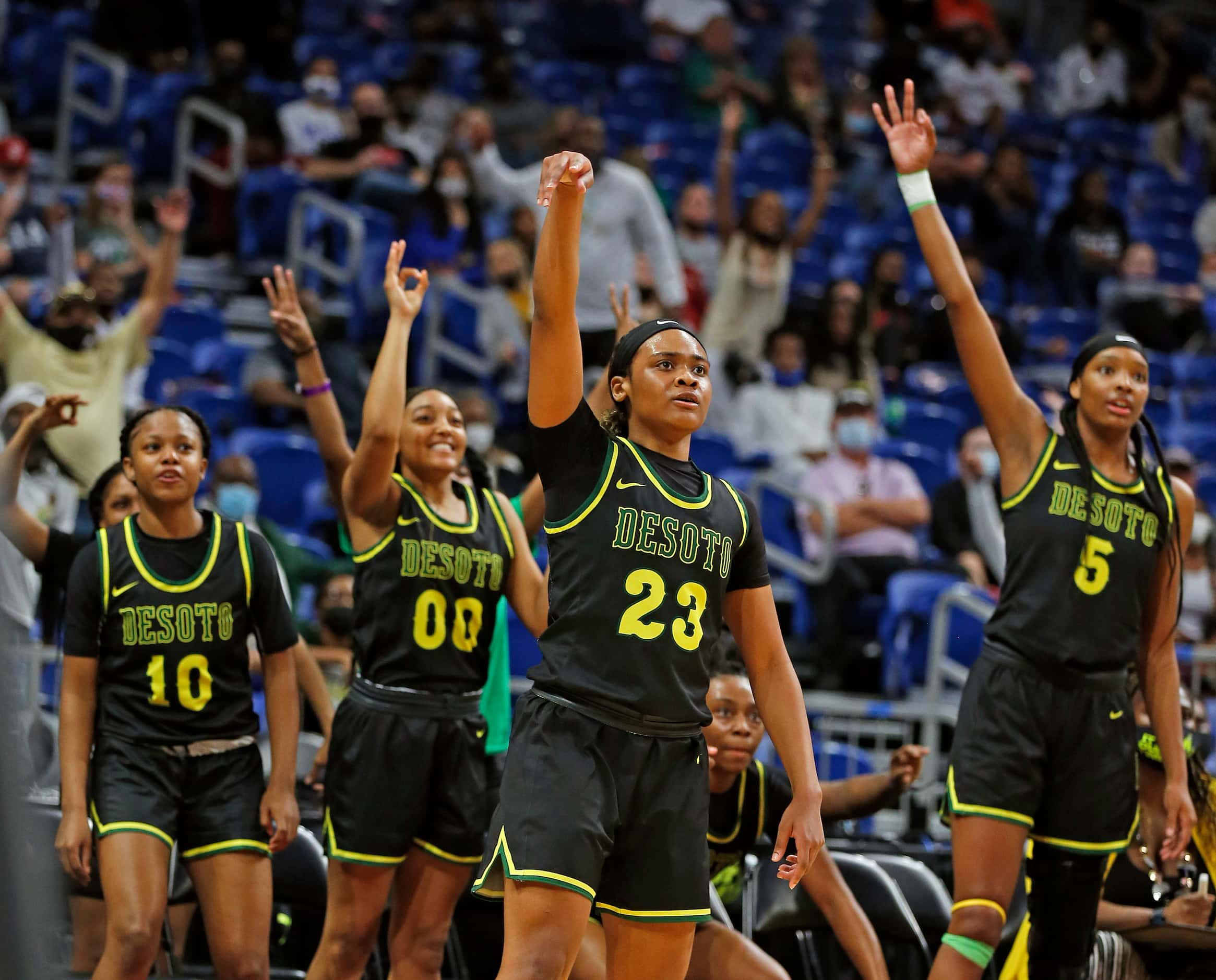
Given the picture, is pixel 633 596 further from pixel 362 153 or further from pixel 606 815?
pixel 362 153

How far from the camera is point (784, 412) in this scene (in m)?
10.6

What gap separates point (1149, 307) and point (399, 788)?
10.1 m

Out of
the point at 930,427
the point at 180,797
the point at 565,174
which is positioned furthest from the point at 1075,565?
the point at 930,427

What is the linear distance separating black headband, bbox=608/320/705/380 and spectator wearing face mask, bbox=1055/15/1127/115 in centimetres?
1460

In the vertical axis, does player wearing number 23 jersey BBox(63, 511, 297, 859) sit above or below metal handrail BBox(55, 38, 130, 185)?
below

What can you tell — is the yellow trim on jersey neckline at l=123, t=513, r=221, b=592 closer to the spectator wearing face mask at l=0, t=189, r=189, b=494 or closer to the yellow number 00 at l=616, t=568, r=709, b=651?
the yellow number 00 at l=616, t=568, r=709, b=651

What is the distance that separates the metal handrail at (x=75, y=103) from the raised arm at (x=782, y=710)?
962 cm

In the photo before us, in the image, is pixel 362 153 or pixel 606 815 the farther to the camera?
pixel 362 153

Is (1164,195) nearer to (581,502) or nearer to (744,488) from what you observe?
(744,488)

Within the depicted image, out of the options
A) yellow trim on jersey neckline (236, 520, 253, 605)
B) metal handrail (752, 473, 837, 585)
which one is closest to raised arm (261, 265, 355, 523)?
yellow trim on jersey neckline (236, 520, 253, 605)

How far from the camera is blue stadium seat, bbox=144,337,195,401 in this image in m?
9.75

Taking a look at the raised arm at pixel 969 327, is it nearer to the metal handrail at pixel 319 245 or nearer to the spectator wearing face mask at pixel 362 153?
the metal handrail at pixel 319 245

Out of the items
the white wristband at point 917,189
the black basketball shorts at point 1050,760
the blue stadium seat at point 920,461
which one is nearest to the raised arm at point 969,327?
the white wristband at point 917,189

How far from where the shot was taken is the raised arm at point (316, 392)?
17.1ft
